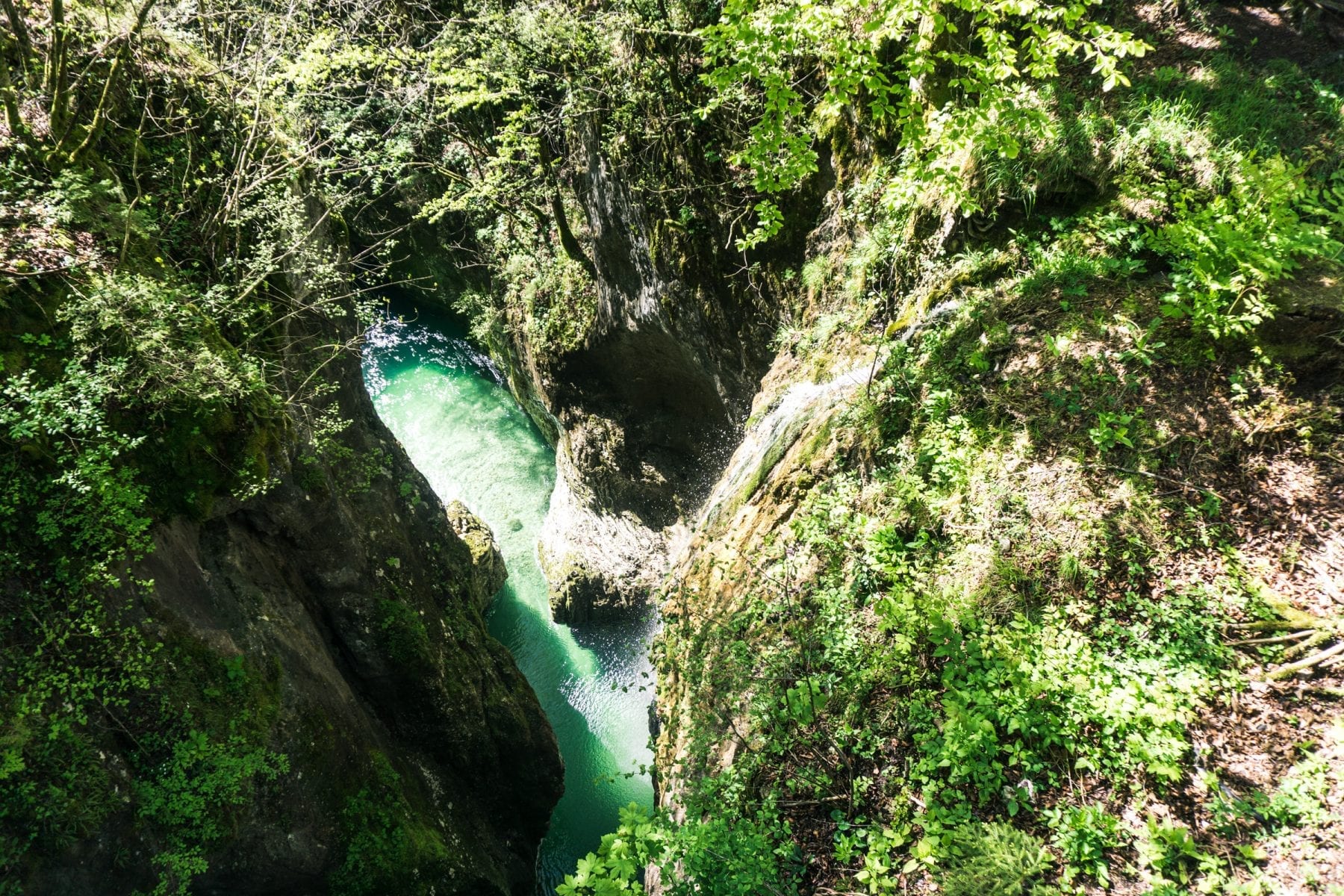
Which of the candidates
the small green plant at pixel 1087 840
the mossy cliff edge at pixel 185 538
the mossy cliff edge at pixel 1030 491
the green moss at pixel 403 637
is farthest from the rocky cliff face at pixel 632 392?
the small green plant at pixel 1087 840

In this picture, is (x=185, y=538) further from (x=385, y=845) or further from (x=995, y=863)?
(x=995, y=863)

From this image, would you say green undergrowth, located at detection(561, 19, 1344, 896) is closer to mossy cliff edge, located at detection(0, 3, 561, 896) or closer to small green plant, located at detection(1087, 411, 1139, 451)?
small green plant, located at detection(1087, 411, 1139, 451)

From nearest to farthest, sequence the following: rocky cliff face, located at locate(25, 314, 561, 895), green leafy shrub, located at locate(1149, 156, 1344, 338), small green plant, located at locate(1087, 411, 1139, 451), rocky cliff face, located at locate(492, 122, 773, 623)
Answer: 1. green leafy shrub, located at locate(1149, 156, 1344, 338)
2. small green plant, located at locate(1087, 411, 1139, 451)
3. rocky cliff face, located at locate(25, 314, 561, 895)
4. rocky cliff face, located at locate(492, 122, 773, 623)

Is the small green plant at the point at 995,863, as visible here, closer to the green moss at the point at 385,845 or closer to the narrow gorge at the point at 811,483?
the narrow gorge at the point at 811,483

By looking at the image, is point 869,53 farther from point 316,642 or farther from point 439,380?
point 439,380

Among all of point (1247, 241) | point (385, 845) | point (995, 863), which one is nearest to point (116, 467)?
point (385, 845)

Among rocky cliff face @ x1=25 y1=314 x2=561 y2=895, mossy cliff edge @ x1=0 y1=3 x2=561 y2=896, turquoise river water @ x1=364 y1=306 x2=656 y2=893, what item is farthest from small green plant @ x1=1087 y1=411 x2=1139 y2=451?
turquoise river water @ x1=364 y1=306 x2=656 y2=893
